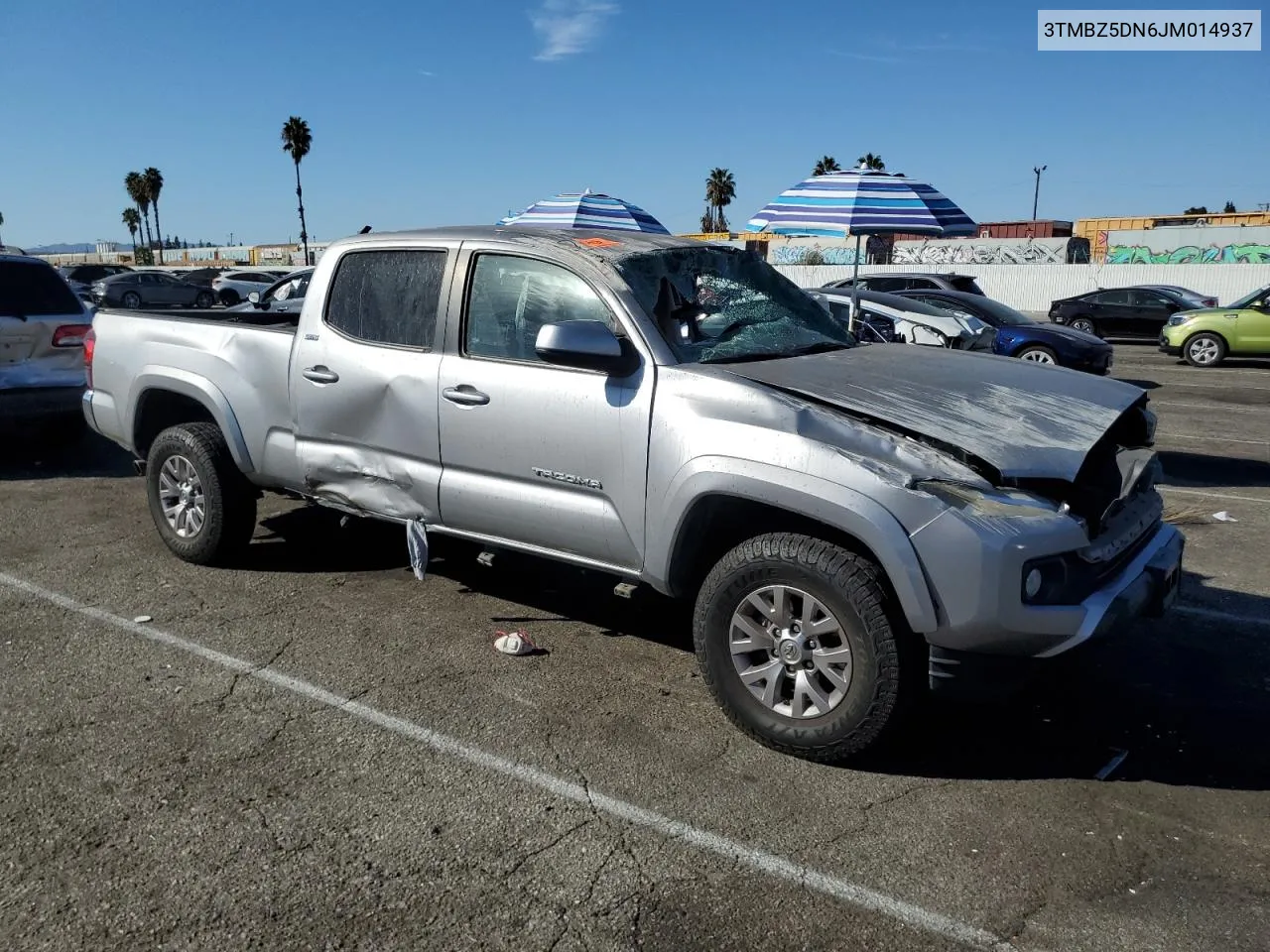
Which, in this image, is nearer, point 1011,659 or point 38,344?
point 1011,659

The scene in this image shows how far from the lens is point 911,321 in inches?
533

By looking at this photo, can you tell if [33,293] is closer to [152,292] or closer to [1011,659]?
[1011,659]

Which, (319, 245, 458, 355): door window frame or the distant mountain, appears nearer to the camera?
(319, 245, 458, 355): door window frame

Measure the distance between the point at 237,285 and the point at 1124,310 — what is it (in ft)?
96.1

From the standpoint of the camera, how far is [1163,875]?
315 cm

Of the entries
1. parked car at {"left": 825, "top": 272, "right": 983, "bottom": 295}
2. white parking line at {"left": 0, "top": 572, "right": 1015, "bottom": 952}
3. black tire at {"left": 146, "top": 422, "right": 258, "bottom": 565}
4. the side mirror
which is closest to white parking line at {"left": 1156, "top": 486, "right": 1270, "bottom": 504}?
the side mirror

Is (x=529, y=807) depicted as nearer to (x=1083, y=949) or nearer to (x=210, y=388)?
(x=1083, y=949)

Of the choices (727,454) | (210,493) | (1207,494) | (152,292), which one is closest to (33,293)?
(210,493)

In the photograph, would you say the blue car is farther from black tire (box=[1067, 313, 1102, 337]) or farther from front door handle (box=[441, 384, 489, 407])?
front door handle (box=[441, 384, 489, 407])

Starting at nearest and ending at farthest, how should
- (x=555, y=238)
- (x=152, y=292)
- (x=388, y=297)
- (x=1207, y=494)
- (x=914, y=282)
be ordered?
(x=555, y=238) → (x=388, y=297) → (x=1207, y=494) → (x=914, y=282) → (x=152, y=292)

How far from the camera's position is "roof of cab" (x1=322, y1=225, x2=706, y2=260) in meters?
4.57

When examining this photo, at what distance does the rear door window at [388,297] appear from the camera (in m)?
4.89

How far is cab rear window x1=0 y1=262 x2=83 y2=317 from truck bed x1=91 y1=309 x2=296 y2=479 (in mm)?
2878

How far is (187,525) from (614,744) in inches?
129
